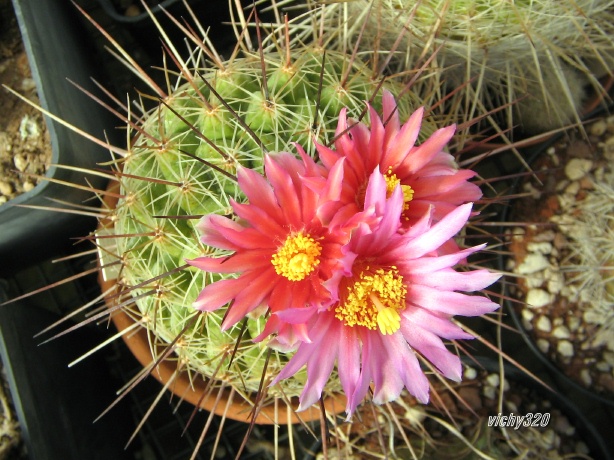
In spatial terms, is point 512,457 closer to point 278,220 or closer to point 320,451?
Result: point 320,451

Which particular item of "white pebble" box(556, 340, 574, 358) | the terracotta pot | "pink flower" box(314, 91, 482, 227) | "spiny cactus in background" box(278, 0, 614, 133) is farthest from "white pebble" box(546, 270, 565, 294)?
"pink flower" box(314, 91, 482, 227)

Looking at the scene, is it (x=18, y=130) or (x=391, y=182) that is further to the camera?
(x=18, y=130)

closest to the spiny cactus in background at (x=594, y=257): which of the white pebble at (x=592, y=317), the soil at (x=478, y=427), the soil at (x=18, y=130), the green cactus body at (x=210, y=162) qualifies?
the white pebble at (x=592, y=317)

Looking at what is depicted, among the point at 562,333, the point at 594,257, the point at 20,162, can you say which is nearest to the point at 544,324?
the point at 562,333

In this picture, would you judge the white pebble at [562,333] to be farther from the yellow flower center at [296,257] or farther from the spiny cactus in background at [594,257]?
the yellow flower center at [296,257]

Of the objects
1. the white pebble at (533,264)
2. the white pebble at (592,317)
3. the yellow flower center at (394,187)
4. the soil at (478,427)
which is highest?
the yellow flower center at (394,187)

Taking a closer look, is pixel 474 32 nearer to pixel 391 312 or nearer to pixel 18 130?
pixel 391 312

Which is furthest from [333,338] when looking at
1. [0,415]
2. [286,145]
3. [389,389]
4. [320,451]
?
[0,415]

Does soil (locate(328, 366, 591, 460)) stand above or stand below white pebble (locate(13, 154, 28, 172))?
below

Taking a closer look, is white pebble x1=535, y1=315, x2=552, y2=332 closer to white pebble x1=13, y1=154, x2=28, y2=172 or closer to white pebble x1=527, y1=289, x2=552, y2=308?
white pebble x1=527, y1=289, x2=552, y2=308
